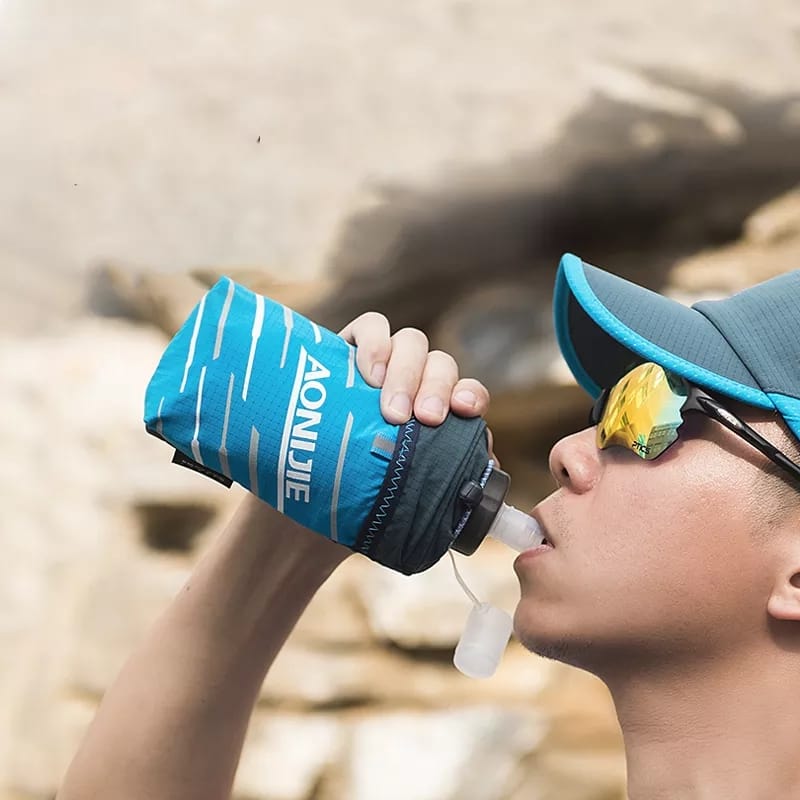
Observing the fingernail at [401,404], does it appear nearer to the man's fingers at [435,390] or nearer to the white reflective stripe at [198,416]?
the man's fingers at [435,390]

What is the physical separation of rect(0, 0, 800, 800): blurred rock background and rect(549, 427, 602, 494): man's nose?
1.36 m

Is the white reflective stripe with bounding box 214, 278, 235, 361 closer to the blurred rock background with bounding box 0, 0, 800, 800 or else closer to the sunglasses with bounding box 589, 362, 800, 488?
the sunglasses with bounding box 589, 362, 800, 488

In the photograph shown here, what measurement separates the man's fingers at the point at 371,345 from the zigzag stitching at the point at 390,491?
0.28 ft

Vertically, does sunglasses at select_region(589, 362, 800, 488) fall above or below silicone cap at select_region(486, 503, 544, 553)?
above

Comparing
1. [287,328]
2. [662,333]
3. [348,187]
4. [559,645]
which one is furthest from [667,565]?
[348,187]

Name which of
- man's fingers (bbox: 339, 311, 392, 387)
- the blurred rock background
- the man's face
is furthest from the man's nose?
the blurred rock background

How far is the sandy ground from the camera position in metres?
2.77

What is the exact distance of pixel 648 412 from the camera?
3.60 feet

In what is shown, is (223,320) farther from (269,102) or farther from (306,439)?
(269,102)

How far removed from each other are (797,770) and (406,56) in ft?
7.48

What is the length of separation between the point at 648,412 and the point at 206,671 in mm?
661

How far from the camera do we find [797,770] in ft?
3.58

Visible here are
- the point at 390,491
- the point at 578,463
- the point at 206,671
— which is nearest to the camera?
Result: the point at 390,491

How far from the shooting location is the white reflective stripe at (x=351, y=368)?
1.09 meters
